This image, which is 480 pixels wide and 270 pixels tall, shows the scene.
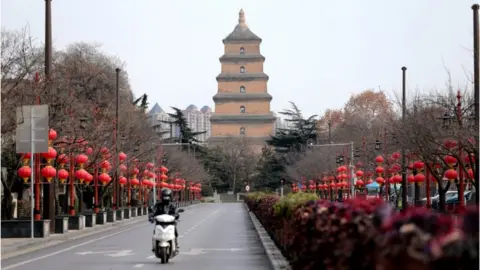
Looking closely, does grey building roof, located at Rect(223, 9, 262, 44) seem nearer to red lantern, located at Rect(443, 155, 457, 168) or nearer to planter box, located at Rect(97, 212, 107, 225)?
planter box, located at Rect(97, 212, 107, 225)

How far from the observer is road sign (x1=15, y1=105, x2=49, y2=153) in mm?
29109

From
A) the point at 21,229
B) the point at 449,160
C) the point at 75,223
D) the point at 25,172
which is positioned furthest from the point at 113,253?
the point at 75,223

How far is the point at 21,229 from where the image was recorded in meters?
31.9

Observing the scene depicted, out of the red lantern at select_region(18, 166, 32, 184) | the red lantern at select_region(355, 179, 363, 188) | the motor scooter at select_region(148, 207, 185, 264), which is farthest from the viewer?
the red lantern at select_region(355, 179, 363, 188)

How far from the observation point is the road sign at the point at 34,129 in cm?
2911

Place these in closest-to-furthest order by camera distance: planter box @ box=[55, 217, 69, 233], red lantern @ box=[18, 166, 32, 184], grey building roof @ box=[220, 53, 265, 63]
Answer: red lantern @ box=[18, 166, 32, 184]
planter box @ box=[55, 217, 69, 233]
grey building roof @ box=[220, 53, 265, 63]

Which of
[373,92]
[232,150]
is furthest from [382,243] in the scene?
[232,150]

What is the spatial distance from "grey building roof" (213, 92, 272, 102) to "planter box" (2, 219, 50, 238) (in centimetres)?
11337

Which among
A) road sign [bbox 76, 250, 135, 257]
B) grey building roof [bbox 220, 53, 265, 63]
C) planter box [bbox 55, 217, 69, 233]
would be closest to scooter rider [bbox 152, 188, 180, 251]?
road sign [bbox 76, 250, 135, 257]

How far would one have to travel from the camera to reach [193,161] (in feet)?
391

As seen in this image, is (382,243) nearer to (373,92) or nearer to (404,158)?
(404,158)

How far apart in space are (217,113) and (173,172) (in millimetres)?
48719

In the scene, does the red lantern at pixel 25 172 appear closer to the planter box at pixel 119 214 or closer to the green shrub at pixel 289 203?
the green shrub at pixel 289 203

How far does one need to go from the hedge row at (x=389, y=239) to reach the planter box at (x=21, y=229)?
21.6 m
